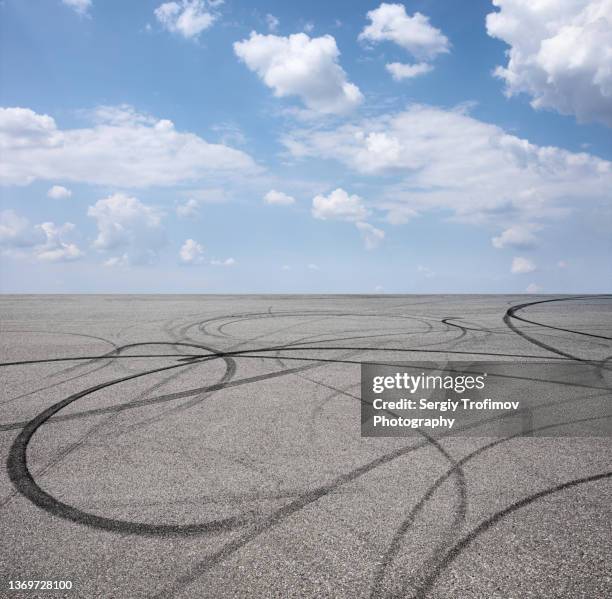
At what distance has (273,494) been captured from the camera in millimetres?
3939

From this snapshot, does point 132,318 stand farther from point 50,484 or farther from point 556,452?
point 556,452

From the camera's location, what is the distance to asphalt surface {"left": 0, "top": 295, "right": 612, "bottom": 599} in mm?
2996

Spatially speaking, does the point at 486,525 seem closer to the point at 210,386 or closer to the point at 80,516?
the point at 80,516

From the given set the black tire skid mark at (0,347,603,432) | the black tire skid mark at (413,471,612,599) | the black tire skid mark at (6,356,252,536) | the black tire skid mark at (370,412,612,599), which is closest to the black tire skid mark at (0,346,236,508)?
the black tire skid mark at (6,356,252,536)

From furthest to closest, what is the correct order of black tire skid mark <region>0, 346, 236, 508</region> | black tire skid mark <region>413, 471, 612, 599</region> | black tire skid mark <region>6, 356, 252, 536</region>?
black tire skid mark <region>0, 346, 236, 508</region>, black tire skid mark <region>6, 356, 252, 536</region>, black tire skid mark <region>413, 471, 612, 599</region>

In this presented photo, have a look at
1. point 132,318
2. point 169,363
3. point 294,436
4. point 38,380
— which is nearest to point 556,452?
point 294,436

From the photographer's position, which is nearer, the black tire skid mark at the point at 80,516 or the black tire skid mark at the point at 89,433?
the black tire skid mark at the point at 80,516

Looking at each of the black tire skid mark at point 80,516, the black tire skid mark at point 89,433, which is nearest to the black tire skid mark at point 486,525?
the black tire skid mark at point 80,516

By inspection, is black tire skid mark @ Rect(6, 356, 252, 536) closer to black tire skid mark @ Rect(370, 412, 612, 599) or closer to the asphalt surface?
the asphalt surface

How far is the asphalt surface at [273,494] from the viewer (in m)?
3.00

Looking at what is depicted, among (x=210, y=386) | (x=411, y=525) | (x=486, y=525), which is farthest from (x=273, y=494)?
(x=210, y=386)

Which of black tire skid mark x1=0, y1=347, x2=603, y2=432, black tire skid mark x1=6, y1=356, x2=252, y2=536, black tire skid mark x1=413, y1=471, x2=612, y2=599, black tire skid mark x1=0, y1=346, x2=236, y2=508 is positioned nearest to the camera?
black tire skid mark x1=413, y1=471, x2=612, y2=599

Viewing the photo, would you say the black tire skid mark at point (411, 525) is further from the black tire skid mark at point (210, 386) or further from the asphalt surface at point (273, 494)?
the black tire skid mark at point (210, 386)

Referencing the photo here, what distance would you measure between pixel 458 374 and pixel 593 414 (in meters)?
2.26
